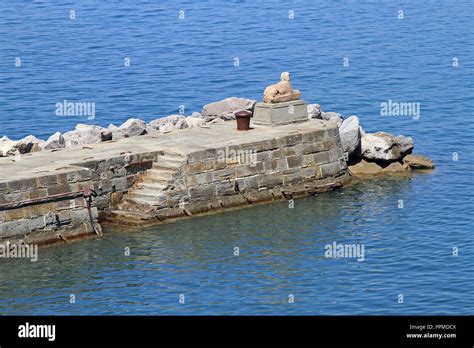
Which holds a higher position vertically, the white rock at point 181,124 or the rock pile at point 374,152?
the white rock at point 181,124

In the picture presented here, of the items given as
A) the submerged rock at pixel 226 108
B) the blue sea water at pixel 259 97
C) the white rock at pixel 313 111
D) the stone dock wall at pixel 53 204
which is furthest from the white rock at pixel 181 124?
the stone dock wall at pixel 53 204

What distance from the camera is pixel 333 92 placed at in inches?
2891

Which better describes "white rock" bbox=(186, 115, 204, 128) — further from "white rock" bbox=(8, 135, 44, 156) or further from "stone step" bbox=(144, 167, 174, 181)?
"stone step" bbox=(144, 167, 174, 181)

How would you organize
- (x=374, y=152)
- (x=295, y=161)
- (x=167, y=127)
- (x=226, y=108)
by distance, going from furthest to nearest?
(x=226, y=108)
(x=167, y=127)
(x=374, y=152)
(x=295, y=161)

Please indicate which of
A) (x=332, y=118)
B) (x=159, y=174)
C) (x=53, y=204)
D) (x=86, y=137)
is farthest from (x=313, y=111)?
(x=53, y=204)

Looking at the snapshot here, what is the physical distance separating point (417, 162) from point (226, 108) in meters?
8.39

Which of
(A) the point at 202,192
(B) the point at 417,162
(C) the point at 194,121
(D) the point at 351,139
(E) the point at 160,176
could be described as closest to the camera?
(E) the point at 160,176

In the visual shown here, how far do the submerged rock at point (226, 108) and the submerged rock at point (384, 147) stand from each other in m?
5.59

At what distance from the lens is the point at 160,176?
4712 centimetres

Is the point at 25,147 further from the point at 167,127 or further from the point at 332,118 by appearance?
the point at 332,118

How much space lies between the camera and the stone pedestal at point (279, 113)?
5138cm

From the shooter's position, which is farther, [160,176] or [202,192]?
[202,192]

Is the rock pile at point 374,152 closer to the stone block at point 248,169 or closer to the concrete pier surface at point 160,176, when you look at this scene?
the concrete pier surface at point 160,176

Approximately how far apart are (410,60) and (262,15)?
2252 cm
